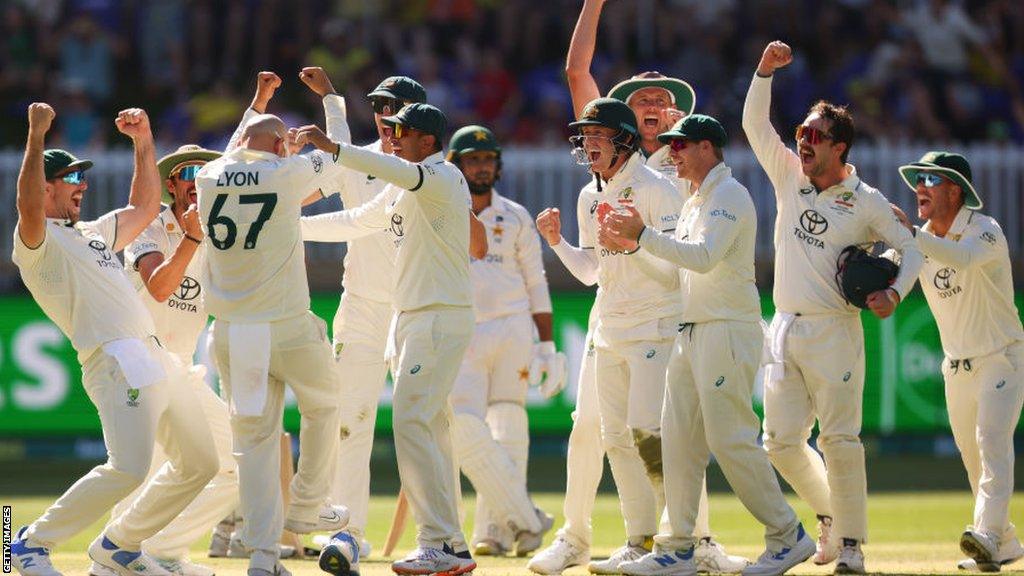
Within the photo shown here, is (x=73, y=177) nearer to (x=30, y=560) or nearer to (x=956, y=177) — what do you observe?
(x=30, y=560)

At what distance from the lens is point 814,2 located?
21656 mm

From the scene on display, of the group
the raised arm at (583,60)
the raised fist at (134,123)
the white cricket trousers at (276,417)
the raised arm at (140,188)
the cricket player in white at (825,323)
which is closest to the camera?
the white cricket trousers at (276,417)

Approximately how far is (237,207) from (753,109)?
3041 millimetres

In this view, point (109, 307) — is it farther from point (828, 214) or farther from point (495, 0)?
point (495, 0)

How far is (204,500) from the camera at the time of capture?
9.90 m

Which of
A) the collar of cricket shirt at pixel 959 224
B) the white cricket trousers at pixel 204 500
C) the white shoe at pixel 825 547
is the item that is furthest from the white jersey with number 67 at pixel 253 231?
the collar of cricket shirt at pixel 959 224

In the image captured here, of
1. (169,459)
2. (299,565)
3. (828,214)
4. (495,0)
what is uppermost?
(495,0)

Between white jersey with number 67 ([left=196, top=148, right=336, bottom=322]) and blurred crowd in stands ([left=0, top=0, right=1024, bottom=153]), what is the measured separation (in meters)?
10.7

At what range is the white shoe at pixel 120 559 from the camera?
9.26 metres

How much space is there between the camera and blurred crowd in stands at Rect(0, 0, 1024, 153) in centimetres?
2002

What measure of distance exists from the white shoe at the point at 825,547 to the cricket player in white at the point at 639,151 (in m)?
0.48

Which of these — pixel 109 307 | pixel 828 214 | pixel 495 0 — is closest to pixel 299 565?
pixel 109 307

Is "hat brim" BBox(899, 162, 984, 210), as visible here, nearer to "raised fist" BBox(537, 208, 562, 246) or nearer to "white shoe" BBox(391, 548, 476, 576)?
"raised fist" BBox(537, 208, 562, 246)

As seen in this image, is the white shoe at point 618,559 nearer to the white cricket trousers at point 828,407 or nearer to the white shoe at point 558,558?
the white shoe at point 558,558
